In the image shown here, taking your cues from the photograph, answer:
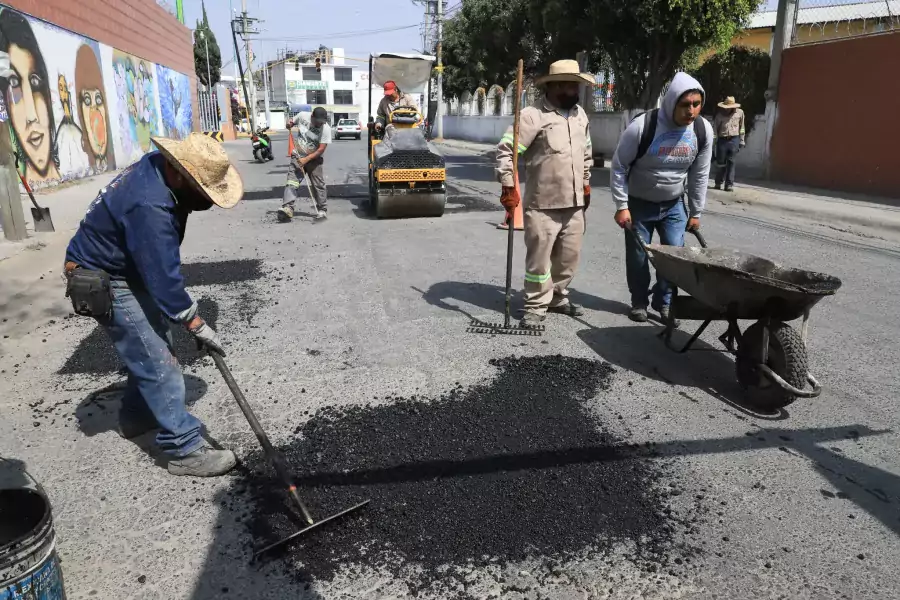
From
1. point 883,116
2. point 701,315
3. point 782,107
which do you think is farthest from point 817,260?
point 782,107

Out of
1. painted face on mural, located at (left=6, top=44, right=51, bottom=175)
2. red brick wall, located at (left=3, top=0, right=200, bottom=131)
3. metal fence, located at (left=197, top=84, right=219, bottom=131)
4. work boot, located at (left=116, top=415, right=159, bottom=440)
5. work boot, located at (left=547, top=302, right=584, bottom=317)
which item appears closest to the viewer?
work boot, located at (left=116, top=415, right=159, bottom=440)

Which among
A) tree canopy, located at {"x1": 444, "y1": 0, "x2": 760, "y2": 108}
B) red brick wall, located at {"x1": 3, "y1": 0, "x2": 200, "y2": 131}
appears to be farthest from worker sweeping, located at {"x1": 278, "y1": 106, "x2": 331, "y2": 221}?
red brick wall, located at {"x1": 3, "y1": 0, "x2": 200, "y2": 131}

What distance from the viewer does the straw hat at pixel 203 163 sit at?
2793 millimetres

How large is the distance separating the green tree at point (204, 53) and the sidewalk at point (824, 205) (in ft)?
169

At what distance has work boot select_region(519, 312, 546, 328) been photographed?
5173 millimetres

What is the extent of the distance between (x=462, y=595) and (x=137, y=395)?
2.19 m

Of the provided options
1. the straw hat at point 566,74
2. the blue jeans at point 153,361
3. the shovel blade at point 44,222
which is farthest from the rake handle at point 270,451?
the shovel blade at point 44,222

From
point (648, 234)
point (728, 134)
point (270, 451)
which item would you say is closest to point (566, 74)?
point (648, 234)

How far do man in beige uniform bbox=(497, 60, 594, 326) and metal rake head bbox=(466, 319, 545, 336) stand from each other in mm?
55

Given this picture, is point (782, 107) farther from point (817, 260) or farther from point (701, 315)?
point (701, 315)

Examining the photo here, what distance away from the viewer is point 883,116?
11.8m

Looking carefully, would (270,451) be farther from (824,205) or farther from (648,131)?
(824,205)

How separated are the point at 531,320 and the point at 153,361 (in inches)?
119

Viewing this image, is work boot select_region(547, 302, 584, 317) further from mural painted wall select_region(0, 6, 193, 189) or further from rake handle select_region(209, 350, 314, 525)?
mural painted wall select_region(0, 6, 193, 189)
